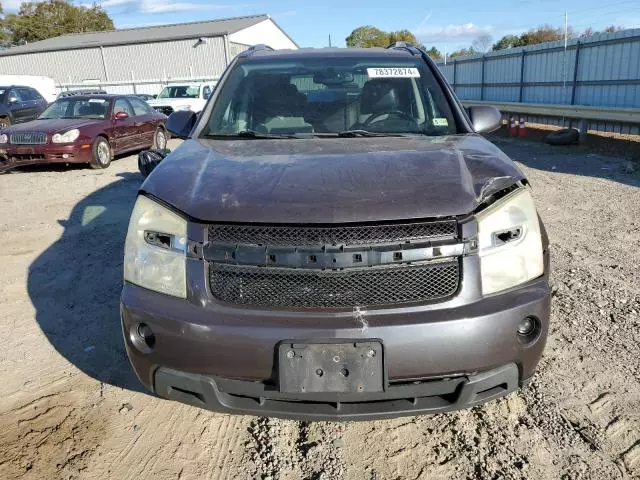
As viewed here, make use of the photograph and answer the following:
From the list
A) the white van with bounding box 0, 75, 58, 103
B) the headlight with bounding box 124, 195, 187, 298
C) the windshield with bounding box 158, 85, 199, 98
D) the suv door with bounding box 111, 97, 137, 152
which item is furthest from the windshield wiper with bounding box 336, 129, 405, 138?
the white van with bounding box 0, 75, 58, 103

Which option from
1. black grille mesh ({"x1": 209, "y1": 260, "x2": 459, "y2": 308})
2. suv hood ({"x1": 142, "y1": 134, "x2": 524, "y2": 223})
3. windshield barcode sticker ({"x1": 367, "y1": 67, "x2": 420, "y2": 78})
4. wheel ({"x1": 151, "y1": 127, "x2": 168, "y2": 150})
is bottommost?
wheel ({"x1": 151, "y1": 127, "x2": 168, "y2": 150})

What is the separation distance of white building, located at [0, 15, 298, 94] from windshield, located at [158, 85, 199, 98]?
47.1 ft

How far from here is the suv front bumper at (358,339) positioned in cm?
194

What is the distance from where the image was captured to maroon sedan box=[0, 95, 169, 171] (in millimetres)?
9766

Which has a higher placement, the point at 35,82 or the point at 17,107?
the point at 35,82

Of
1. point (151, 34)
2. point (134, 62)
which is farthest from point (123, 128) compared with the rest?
point (151, 34)

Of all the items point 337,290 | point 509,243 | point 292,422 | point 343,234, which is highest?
point 343,234

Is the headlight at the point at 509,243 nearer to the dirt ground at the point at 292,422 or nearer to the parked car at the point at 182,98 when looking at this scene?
the dirt ground at the point at 292,422

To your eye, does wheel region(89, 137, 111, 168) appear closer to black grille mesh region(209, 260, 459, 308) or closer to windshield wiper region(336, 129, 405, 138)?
windshield wiper region(336, 129, 405, 138)

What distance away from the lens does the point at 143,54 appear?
128 ft

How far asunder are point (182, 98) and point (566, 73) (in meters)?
12.6

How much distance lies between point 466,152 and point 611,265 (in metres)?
2.62

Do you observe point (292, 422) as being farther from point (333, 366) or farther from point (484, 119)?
point (484, 119)

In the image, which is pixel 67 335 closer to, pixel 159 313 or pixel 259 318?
pixel 159 313
